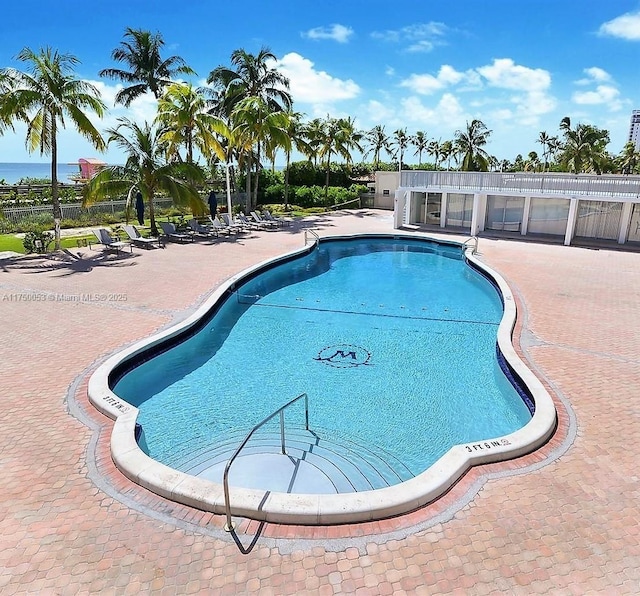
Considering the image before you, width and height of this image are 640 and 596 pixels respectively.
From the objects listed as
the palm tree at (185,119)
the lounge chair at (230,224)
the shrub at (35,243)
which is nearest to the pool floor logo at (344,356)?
the shrub at (35,243)

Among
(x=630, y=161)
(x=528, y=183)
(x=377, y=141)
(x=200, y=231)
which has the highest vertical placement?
(x=377, y=141)

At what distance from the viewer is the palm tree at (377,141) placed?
70.6 m

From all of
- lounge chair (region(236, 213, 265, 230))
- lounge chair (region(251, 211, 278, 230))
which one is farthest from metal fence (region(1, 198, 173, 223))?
lounge chair (region(251, 211, 278, 230))

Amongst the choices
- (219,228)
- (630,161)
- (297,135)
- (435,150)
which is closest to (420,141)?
(435,150)

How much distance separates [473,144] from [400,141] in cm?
3251

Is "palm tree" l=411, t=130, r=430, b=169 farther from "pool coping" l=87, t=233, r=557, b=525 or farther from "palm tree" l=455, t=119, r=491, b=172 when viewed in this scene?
"pool coping" l=87, t=233, r=557, b=525

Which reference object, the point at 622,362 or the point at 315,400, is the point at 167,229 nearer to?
the point at 315,400

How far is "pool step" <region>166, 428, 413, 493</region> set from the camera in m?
6.40

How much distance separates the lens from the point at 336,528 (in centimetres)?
502

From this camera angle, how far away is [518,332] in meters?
10.9

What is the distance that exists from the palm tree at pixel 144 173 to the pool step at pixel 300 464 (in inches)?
690

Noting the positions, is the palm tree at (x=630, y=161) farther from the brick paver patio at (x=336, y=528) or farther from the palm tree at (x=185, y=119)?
the brick paver patio at (x=336, y=528)

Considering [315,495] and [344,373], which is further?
[344,373]

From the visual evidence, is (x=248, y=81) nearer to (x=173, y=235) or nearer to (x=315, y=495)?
(x=173, y=235)
